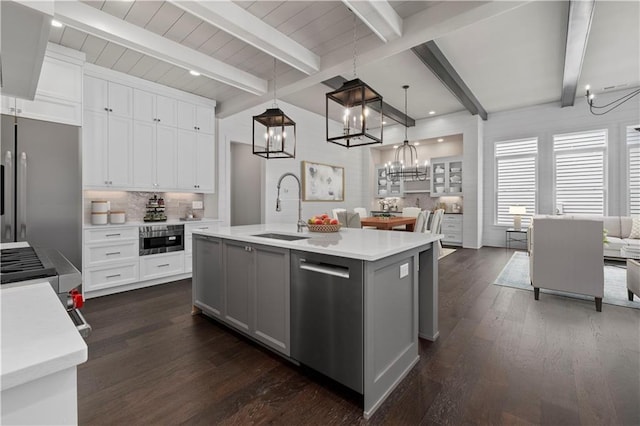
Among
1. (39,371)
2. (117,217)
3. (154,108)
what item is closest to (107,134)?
(154,108)

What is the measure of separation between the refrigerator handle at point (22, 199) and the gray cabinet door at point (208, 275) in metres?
1.73

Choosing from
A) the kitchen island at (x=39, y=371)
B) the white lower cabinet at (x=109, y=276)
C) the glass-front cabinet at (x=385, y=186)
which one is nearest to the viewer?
the kitchen island at (x=39, y=371)

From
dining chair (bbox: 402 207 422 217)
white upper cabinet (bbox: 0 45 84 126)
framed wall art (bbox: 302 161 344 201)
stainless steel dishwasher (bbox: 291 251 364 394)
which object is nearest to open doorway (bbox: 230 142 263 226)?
framed wall art (bbox: 302 161 344 201)

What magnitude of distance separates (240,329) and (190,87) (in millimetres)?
3714

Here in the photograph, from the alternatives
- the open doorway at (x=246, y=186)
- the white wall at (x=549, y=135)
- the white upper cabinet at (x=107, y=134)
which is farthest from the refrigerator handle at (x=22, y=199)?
the white wall at (x=549, y=135)

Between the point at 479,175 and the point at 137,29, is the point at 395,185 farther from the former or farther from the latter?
the point at 137,29

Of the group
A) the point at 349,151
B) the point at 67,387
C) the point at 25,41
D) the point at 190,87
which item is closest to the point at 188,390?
the point at 67,387

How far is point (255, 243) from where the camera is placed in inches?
90.5

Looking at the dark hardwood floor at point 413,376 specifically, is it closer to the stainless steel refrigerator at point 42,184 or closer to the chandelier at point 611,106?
the stainless steel refrigerator at point 42,184

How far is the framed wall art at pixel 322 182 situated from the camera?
6629 millimetres

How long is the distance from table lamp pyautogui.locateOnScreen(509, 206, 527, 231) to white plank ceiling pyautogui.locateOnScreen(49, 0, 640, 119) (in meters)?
2.34

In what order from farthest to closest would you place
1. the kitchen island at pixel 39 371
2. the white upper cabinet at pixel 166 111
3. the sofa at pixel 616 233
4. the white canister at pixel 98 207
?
1. the sofa at pixel 616 233
2. the white upper cabinet at pixel 166 111
3. the white canister at pixel 98 207
4. the kitchen island at pixel 39 371

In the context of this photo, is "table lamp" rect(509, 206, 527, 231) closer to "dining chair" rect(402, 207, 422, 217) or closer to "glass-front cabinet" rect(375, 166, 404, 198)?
"dining chair" rect(402, 207, 422, 217)

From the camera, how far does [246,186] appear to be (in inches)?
259
